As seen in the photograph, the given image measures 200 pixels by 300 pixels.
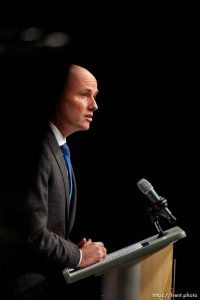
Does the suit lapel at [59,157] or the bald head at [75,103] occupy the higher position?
the bald head at [75,103]

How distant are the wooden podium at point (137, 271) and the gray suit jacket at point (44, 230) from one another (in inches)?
3.0

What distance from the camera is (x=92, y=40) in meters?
2.10

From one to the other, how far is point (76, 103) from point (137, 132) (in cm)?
83

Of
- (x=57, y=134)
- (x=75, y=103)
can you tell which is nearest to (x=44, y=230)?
(x=57, y=134)

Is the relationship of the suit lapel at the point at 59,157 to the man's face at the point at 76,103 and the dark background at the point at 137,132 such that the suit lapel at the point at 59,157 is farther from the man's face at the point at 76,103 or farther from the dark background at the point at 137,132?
the dark background at the point at 137,132

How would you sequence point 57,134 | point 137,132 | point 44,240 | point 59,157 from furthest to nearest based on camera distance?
point 137,132 < point 57,134 < point 59,157 < point 44,240

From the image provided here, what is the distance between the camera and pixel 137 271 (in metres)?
1.21

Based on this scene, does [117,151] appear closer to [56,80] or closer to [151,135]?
[151,135]

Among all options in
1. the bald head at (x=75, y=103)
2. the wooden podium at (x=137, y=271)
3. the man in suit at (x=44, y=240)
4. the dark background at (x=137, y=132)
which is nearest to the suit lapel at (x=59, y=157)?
the man in suit at (x=44, y=240)

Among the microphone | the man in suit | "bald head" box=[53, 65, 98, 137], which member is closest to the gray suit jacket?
the man in suit

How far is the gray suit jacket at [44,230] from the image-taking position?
117cm

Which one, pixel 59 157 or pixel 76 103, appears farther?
pixel 76 103

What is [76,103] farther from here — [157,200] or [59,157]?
[157,200]

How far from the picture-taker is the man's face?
1464 mm
